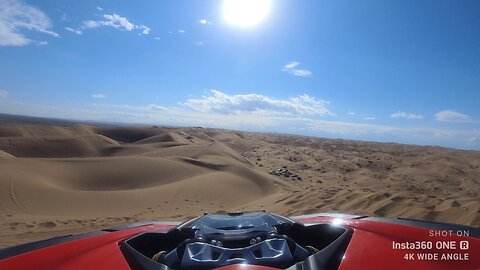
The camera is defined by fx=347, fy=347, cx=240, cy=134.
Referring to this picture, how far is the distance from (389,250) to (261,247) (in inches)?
36.6

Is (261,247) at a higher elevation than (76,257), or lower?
higher

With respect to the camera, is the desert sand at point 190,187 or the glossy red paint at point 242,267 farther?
the desert sand at point 190,187

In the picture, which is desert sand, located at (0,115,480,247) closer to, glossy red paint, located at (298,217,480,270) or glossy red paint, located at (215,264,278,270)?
glossy red paint, located at (298,217,480,270)

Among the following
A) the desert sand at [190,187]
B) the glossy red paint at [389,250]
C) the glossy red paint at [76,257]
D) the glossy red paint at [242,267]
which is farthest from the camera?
the desert sand at [190,187]

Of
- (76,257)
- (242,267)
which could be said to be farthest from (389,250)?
(76,257)

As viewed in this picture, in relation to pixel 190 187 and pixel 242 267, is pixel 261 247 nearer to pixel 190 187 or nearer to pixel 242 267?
pixel 242 267

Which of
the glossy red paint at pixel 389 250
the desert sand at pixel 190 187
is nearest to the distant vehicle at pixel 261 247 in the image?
the glossy red paint at pixel 389 250

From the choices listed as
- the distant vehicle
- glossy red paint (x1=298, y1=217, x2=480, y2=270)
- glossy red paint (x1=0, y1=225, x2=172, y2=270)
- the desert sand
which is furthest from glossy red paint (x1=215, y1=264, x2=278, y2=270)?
the desert sand

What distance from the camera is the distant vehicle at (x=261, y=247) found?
2.19 m

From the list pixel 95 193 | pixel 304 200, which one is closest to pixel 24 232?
pixel 95 193

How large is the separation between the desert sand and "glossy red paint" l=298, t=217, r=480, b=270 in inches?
171

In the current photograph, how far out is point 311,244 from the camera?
3188 millimetres

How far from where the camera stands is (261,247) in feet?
7.55

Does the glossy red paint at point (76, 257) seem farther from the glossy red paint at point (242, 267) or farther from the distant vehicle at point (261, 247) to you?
the glossy red paint at point (242, 267)
